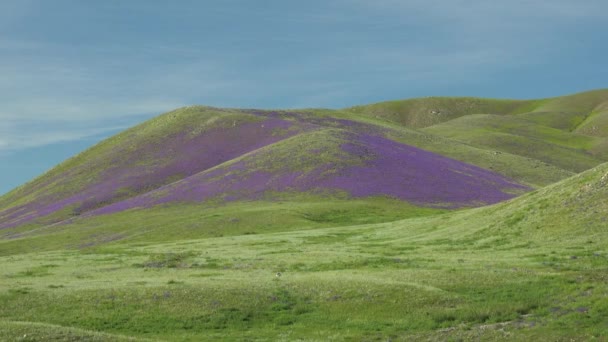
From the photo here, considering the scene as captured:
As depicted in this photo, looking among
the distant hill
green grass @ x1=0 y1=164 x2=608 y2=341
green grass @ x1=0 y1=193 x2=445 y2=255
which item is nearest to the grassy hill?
green grass @ x1=0 y1=164 x2=608 y2=341

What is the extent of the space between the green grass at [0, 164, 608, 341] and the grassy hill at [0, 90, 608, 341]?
0.14 meters

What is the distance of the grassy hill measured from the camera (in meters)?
33.9

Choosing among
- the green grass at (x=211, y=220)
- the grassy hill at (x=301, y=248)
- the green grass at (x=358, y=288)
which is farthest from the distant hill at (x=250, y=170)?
the green grass at (x=358, y=288)

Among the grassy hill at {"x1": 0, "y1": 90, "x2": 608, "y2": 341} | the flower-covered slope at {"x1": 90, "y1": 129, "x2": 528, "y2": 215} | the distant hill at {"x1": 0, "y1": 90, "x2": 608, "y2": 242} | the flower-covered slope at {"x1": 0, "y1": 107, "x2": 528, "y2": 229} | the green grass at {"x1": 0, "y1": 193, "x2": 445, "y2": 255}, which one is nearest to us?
the grassy hill at {"x1": 0, "y1": 90, "x2": 608, "y2": 341}

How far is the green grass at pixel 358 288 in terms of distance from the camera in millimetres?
32656

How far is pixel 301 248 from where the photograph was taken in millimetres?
60031

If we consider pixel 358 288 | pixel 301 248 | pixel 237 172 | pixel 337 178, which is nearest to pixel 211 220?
pixel 237 172

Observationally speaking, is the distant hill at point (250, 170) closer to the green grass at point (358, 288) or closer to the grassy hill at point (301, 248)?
the grassy hill at point (301, 248)

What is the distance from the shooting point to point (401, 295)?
3694cm

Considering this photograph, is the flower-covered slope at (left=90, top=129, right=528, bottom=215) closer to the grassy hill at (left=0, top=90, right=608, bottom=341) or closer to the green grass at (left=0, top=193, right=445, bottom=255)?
the grassy hill at (left=0, top=90, right=608, bottom=341)

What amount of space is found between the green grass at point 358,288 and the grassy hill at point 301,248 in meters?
0.14

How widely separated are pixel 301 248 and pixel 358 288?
21893mm

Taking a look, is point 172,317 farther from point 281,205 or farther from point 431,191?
point 431,191

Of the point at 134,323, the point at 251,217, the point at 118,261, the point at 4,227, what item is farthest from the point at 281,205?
the point at 134,323
